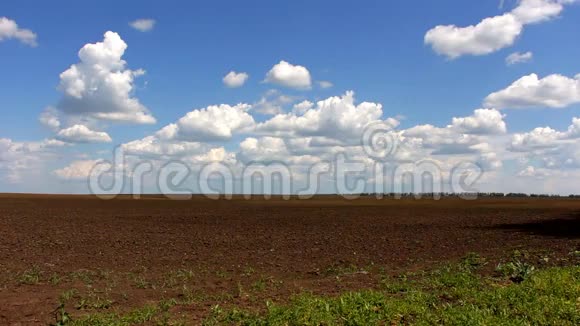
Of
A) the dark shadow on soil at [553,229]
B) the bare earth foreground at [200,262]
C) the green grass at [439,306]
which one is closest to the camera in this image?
the green grass at [439,306]

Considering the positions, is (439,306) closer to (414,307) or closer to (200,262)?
(414,307)

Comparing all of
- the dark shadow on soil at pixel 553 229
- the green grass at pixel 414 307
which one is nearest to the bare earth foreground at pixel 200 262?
the green grass at pixel 414 307

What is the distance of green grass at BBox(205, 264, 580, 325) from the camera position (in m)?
8.99

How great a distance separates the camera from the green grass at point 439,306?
8992 millimetres

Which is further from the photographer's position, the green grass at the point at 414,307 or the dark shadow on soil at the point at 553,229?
the dark shadow on soil at the point at 553,229

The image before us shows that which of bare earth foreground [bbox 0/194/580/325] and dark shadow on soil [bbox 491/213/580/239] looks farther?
dark shadow on soil [bbox 491/213/580/239]

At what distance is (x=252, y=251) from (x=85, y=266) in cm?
670

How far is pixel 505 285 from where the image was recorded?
11.7 metres

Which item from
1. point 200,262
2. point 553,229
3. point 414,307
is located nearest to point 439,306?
point 414,307

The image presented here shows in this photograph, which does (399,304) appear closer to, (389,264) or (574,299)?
(574,299)

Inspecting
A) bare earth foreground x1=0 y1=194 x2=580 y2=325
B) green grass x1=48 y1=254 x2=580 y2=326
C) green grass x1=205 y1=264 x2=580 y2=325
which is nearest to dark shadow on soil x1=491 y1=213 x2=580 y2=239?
bare earth foreground x1=0 y1=194 x2=580 y2=325

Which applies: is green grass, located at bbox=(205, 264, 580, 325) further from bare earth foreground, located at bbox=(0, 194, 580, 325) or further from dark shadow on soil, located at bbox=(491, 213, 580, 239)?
dark shadow on soil, located at bbox=(491, 213, 580, 239)

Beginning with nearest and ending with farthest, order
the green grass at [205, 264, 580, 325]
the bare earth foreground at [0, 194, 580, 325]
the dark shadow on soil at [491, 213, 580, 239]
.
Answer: the green grass at [205, 264, 580, 325] < the bare earth foreground at [0, 194, 580, 325] < the dark shadow on soil at [491, 213, 580, 239]

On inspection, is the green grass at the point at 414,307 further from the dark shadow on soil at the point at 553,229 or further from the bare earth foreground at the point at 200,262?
the dark shadow on soil at the point at 553,229
